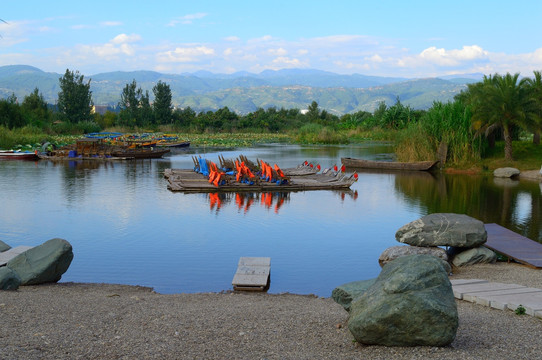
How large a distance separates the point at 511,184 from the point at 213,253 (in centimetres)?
1841

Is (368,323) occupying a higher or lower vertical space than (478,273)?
higher

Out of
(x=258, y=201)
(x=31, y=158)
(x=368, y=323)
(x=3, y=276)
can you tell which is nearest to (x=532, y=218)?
(x=258, y=201)

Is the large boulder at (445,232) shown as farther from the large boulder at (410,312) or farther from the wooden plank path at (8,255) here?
the wooden plank path at (8,255)

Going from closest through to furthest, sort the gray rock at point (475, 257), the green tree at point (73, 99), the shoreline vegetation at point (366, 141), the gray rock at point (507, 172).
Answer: the gray rock at point (475, 257) < the gray rock at point (507, 172) < the shoreline vegetation at point (366, 141) < the green tree at point (73, 99)

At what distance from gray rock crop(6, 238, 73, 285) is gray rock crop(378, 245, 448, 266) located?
6.42 metres

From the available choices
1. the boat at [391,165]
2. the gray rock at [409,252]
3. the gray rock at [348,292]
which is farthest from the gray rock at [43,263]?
the boat at [391,165]

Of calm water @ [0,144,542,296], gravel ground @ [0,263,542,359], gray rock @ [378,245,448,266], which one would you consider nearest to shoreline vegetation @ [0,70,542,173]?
calm water @ [0,144,542,296]

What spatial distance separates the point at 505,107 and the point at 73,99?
61104mm

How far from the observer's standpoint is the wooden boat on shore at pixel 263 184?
2298 cm

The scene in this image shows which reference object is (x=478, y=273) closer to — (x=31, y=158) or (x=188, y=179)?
(x=188, y=179)

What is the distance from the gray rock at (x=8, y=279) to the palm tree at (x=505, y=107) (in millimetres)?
26486

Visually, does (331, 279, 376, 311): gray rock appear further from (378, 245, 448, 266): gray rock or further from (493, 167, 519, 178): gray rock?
(493, 167, 519, 178): gray rock

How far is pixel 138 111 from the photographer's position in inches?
3302

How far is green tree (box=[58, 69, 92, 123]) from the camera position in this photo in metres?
75.2
